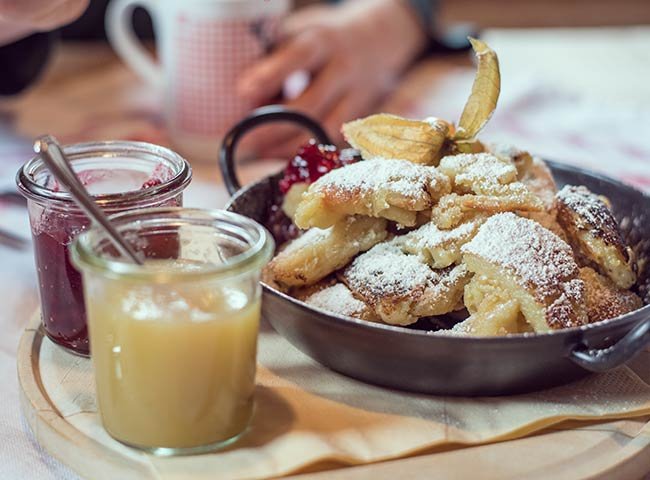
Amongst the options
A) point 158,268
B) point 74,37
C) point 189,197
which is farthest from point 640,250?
point 74,37

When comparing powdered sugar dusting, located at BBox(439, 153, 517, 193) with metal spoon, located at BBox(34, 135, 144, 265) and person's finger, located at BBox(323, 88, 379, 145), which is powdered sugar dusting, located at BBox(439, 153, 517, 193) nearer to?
metal spoon, located at BBox(34, 135, 144, 265)

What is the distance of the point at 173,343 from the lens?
2.18 feet

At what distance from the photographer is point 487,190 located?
86 cm

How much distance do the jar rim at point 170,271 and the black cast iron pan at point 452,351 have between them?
8 centimetres

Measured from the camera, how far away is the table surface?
5.14ft

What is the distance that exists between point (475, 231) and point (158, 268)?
300 mm

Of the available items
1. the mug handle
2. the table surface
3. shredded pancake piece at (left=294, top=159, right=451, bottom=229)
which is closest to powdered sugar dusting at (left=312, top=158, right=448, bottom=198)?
shredded pancake piece at (left=294, top=159, right=451, bottom=229)

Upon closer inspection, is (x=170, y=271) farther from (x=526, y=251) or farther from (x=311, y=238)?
(x=526, y=251)

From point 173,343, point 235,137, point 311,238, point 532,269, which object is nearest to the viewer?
point 173,343

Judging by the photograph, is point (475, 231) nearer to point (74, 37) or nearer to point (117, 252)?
point (117, 252)

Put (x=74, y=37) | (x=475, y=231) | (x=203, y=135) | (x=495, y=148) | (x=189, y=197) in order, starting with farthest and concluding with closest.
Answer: (x=74, y=37) → (x=203, y=135) → (x=189, y=197) → (x=495, y=148) → (x=475, y=231)

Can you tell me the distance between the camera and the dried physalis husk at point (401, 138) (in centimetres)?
92

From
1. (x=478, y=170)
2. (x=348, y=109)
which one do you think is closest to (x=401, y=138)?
(x=478, y=170)

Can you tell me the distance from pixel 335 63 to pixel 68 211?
1.04 metres
